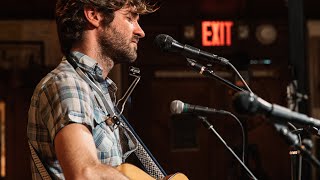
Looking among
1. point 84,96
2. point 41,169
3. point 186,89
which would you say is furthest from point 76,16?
point 186,89

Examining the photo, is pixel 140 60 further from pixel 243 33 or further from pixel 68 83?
pixel 68 83

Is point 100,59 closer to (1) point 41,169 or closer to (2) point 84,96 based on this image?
(2) point 84,96

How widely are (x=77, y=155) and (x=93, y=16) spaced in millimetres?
Answer: 668

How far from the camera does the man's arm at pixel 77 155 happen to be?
6.99 ft

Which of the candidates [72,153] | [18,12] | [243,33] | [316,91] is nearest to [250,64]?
[243,33]

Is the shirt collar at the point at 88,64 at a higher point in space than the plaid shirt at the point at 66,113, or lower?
higher

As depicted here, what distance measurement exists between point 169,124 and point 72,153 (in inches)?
169

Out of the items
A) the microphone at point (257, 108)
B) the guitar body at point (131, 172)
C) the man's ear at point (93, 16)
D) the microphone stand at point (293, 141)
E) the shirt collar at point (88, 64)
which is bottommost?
the guitar body at point (131, 172)

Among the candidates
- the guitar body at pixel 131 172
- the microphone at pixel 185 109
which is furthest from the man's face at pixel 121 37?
the guitar body at pixel 131 172

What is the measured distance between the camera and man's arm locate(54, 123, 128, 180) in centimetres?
213

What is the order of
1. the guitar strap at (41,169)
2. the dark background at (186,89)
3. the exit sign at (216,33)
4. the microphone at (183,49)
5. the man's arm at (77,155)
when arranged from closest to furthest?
1. the man's arm at (77,155)
2. the guitar strap at (41,169)
3. the microphone at (183,49)
4. the dark background at (186,89)
5. the exit sign at (216,33)

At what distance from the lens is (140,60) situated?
6.13 meters

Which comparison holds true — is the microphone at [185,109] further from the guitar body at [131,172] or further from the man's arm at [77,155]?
the man's arm at [77,155]

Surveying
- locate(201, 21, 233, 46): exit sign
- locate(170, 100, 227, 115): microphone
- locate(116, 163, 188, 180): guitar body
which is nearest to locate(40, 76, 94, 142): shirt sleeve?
locate(116, 163, 188, 180): guitar body
